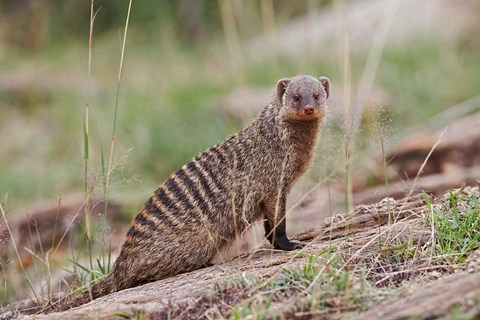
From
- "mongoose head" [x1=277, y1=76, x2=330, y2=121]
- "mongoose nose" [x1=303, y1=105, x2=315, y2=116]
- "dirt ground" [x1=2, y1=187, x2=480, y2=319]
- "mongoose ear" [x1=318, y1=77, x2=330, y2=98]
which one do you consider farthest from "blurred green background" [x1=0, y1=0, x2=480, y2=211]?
"dirt ground" [x1=2, y1=187, x2=480, y2=319]

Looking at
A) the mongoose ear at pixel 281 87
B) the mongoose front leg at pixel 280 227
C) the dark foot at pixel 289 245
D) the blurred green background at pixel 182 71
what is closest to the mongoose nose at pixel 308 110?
the mongoose ear at pixel 281 87

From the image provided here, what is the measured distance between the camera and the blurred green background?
7723 millimetres

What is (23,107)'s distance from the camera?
411 inches

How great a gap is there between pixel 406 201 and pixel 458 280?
1114 mm

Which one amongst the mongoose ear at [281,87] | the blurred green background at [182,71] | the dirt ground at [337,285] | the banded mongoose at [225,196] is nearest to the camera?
the dirt ground at [337,285]

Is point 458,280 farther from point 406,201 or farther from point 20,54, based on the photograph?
point 20,54

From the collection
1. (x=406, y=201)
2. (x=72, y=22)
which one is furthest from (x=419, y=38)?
(x=406, y=201)

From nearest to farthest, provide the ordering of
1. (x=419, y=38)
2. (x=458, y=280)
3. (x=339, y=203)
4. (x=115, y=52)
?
(x=458, y=280) < (x=339, y=203) < (x=419, y=38) < (x=115, y=52)

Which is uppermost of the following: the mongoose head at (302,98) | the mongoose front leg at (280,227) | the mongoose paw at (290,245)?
the mongoose head at (302,98)

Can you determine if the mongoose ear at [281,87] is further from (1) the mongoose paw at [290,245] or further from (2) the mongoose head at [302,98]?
(1) the mongoose paw at [290,245]

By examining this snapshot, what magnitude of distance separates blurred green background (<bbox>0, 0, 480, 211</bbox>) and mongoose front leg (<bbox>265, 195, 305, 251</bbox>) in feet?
3.85

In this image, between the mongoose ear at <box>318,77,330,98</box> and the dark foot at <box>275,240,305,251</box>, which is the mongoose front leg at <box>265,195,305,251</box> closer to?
the dark foot at <box>275,240,305,251</box>

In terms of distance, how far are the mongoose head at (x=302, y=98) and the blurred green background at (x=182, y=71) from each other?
1.11 meters

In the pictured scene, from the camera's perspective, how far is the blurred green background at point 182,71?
7.72 metres
